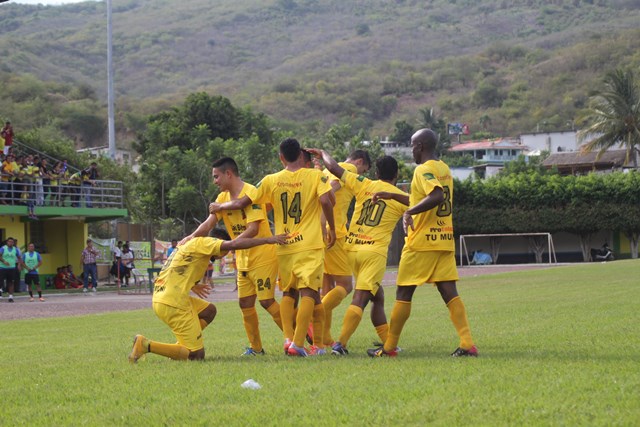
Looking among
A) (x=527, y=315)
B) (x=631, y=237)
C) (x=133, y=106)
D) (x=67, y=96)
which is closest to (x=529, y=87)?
(x=133, y=106)

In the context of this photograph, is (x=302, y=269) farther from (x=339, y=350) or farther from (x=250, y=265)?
(x=339, y=350)

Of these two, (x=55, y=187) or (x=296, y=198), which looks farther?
(x=55, y=187)

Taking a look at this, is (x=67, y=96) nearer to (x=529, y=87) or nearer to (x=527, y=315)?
(x=529, y=87)

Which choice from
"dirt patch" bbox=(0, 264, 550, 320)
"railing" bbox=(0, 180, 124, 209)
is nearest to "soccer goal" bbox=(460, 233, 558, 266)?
"railing" bbox=(0, 180, 124, 209)

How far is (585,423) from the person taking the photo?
19.8 ft

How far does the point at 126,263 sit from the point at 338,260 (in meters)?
28.7

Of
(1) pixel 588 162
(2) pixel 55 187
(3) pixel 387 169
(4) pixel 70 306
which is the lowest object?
(4) pixel 70 306

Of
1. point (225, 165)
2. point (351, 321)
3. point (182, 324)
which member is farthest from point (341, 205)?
point (182, 324)

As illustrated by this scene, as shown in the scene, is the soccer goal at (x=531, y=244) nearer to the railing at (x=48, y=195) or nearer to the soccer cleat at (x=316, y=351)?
the railing at (x=48, y=195)

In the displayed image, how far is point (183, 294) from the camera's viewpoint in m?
9.98

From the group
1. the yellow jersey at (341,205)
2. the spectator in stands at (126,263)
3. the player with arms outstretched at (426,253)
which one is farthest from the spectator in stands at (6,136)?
the player with arms outstretched at (426,253)

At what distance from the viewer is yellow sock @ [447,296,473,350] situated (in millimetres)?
9719

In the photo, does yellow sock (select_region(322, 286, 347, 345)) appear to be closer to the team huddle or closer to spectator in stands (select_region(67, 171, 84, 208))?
the team huddle

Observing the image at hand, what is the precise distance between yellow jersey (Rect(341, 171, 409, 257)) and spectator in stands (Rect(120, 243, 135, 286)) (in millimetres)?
28834
